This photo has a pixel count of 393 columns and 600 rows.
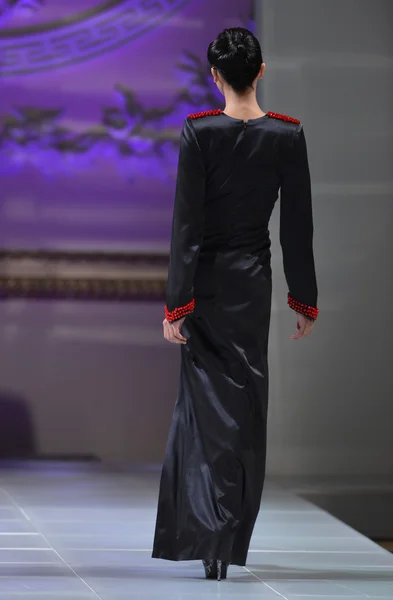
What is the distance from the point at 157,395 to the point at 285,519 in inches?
51.9

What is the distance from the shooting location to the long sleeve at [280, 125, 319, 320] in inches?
111

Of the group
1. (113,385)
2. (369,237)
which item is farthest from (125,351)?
(369,237)

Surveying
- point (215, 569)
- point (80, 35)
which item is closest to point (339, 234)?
point (80, 35)

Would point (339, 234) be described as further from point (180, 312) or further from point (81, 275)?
point (180, 312)

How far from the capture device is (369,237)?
16.0ft

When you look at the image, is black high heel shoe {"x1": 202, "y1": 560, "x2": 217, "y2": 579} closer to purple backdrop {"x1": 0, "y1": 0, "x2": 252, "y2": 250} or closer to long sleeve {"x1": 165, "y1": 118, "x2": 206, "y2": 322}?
long sleeve {"x1": 165, "y1": 118, "x2": 206, "y2": 322}

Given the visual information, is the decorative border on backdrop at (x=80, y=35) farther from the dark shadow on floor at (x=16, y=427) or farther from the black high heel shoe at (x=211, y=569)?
the black high heel shoe at (x=211, y=569)

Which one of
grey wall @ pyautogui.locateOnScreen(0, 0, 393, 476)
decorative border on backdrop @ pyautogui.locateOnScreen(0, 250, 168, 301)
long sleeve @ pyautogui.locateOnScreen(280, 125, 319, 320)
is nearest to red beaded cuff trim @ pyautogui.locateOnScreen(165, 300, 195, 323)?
long sleeve @ pyautogui.locateOnScreen(280, 125, 319, 320)

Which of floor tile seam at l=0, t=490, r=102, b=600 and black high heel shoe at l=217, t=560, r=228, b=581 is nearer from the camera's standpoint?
floor tile seam at l=0, t=490, r=102, b=600

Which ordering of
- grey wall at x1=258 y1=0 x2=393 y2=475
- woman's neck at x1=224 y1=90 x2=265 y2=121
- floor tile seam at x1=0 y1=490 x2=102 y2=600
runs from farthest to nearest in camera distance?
1. grey wall at x1=258 y1=0 x2=393 y2=475
2. woman's neck at x1=224 y1=90 x2=265 y2=121
3. floor tile seam at x1=0 y1=490 x2=102 y2=600

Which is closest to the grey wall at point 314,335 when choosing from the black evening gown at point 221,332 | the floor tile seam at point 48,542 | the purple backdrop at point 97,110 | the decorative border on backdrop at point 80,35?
the purple backdrop at point 97,110

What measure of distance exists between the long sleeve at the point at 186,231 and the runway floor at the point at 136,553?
23.5 inches

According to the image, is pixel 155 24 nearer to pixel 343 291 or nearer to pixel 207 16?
pixel 207 16

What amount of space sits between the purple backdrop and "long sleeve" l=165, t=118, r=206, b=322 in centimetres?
221
